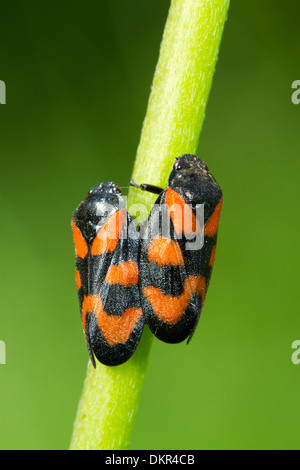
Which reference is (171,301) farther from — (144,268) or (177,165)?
(177,165)

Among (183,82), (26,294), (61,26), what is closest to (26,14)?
(61,26)

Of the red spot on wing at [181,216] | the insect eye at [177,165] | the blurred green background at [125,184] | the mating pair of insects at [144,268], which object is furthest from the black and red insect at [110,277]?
the blurred green background at [125,184]

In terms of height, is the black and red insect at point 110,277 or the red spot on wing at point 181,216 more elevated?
the red spot on wing at point 181,216

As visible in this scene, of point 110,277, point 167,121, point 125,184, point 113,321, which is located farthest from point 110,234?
point 125,184

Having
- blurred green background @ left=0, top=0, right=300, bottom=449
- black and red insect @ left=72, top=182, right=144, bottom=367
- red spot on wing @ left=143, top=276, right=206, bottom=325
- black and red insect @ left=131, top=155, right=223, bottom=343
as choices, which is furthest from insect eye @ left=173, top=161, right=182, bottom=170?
blurred green background @ left=0, top=0, right=300, bottom=449

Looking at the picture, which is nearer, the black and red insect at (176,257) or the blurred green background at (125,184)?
the black and red insect at (176,257)

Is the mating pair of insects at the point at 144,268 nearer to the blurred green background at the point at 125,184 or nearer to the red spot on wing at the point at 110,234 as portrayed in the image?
the red spot on wing at the point at 110,234

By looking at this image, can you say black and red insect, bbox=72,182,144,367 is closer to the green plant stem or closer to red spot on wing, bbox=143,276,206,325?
red spot on wing, bbox=143,276,206,325
